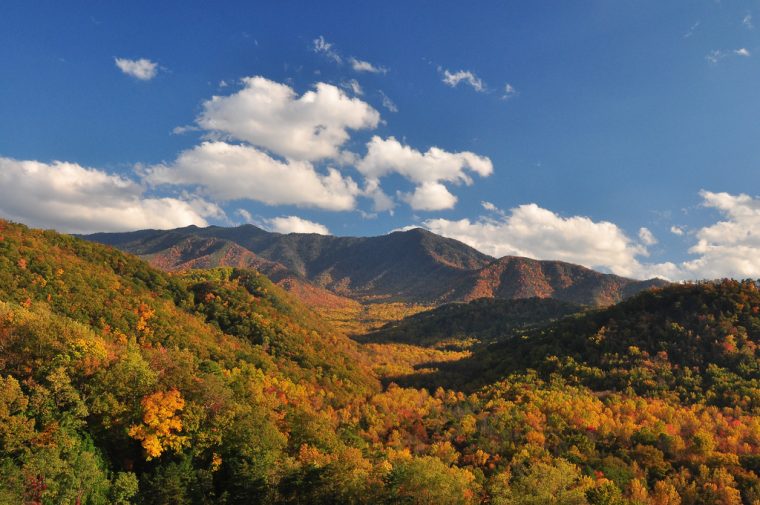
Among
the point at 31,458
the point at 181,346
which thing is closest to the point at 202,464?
the point at 31,458

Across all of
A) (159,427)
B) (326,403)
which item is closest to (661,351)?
(326,403)

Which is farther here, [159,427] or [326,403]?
[326,403]

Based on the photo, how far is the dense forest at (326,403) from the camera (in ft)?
158

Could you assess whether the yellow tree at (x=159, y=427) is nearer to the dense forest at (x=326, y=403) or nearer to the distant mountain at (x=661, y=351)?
the dense forest at (x=326, y=403)

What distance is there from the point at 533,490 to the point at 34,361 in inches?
2350

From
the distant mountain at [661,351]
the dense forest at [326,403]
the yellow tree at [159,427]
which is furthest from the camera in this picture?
the distant mountain at [661,351]

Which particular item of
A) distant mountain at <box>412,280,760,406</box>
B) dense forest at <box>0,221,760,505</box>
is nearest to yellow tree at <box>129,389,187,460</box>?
dense forest at <box>0,221,760,505</box>

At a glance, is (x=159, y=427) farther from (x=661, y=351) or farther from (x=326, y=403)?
(x=661, y=351)

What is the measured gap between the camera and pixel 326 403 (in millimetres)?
121125

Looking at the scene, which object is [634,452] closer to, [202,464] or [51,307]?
[202,464]

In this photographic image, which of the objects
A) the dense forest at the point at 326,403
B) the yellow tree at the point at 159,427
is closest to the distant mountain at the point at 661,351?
the dense forest at the point at 326,403

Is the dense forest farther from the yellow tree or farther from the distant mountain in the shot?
the distant mountain

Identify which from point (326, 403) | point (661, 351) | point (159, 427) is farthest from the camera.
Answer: point (661, 351)

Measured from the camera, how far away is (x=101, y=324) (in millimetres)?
96875
